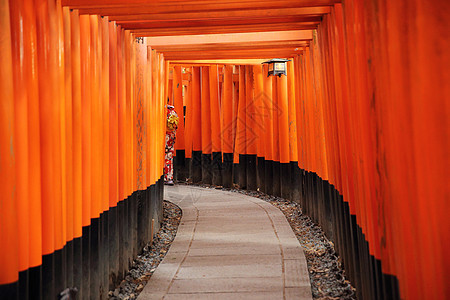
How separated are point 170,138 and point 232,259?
5928 millimetres

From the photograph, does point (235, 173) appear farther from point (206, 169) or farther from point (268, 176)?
point (268, 176)

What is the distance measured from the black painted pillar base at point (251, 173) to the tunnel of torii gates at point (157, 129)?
3.66 meters

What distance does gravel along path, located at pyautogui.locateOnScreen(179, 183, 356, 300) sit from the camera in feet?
12.8

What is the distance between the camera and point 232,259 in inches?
199

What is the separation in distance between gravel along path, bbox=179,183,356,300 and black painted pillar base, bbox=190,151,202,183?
13.8ft

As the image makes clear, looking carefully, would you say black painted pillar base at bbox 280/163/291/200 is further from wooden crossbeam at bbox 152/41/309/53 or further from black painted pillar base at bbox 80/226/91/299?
black painted pillar base at bbox 80/226/91/299

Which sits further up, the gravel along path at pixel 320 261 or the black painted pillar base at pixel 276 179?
the black painted pillar base at pixel 276 179

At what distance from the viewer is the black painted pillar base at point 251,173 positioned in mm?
10328

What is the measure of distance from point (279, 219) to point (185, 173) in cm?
517

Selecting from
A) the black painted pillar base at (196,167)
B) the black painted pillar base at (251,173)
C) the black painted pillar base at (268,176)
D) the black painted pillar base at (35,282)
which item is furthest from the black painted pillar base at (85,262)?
the black painted pillar base at (196,167)

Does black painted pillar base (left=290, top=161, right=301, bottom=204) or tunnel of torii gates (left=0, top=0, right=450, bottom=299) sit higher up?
tunnel of torii gates (left=0, top=0, right=450, bottom=299)

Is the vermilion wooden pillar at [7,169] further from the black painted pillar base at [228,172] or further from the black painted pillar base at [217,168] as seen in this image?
the black painted pillar base at [217,168]

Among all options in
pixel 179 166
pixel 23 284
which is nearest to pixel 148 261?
pixel 23 284

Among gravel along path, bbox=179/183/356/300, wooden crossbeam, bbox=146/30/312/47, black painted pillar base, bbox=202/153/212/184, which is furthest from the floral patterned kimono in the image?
wooden crossbeam, bbox=146/30/312/47
